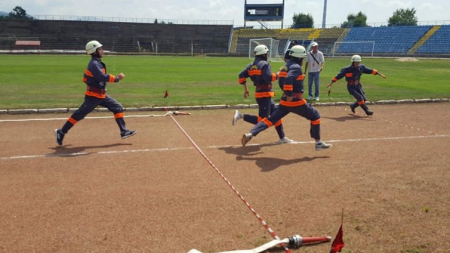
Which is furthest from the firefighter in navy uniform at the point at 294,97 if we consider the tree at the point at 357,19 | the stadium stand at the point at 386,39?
the tree at the point at 357,19

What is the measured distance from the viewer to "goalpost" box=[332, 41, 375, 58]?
5907 centimetres

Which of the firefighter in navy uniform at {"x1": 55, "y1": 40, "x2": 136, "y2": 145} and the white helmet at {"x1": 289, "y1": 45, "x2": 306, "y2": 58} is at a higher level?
A: the white helmet at {"x1": 289, "y1": 45, "x2": 306, "y2": 58}

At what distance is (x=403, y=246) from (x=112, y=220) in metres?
3.29

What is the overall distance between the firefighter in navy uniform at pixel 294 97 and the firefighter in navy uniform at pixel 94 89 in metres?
2.93

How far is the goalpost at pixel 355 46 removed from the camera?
2326 inches

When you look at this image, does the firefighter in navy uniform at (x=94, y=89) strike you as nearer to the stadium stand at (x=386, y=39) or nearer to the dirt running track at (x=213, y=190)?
the dirt running track at (x=213, y=190)

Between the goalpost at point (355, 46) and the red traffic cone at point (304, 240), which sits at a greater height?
the goalpost at point (355, 46)

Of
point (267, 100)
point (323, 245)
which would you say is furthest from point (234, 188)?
point (267, 100)

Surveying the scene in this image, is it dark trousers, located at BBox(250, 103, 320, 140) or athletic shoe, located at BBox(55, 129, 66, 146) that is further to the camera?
athletic shoe, located at BBox(55, 129, 66, 146)

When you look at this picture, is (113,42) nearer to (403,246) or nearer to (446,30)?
(446,30)

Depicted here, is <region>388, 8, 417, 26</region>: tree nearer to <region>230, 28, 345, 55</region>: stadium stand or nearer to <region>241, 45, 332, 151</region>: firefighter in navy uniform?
<region>230, 28, 345, 55</region>: stadium stand

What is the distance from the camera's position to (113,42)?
62.4m

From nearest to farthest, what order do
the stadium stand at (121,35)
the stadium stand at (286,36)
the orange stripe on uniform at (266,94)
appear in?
the orange stripe on uniform at (266,94)
the stadium stand at (121,35)
the stadium stand at (286,36)

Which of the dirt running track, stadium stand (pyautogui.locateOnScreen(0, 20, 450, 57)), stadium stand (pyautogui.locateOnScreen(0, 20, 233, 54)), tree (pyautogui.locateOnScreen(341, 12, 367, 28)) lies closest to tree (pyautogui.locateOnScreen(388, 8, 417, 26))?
tree (pyautogui.locateOnScreen(341, 12, 367, 28))
